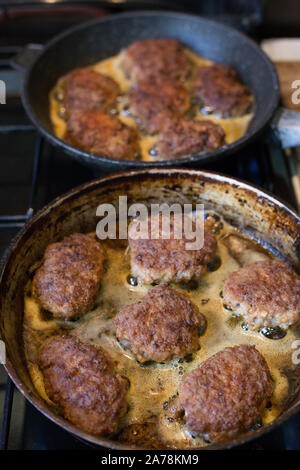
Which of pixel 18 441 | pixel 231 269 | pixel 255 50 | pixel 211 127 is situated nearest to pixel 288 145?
pixel 211 127

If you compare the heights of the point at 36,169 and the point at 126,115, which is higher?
the point at 126,115

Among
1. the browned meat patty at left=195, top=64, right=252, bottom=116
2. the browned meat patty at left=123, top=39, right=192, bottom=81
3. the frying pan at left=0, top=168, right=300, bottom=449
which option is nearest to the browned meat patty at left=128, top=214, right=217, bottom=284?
the frying pan at left=0, top=168, right=300, bottom=449

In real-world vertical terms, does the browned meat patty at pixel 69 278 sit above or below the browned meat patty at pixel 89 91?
below

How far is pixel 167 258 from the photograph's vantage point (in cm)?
147

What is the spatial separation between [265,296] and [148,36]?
61.4 inches

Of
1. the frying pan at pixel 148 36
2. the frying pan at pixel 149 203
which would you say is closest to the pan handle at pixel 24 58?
the frying pan at pixel 148 36

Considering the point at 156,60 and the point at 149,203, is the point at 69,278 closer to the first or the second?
the point at 149,203

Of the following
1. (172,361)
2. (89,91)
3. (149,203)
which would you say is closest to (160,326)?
(172,361)

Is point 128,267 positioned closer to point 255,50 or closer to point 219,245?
point 219,245

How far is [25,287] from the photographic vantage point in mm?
1453

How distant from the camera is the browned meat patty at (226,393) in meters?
1.15

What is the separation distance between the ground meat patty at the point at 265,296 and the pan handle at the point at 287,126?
65 cm

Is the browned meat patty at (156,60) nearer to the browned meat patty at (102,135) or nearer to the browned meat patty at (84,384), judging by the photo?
the browned meat patty at (102,135)

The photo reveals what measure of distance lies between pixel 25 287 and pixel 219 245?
64 centimetres
